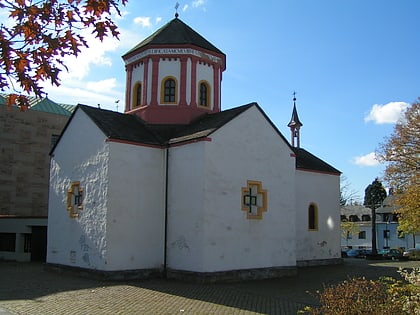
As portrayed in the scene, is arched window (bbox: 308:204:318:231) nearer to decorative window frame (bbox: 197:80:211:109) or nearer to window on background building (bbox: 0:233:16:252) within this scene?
decorative window frame (bbox: 197:80:211:109)

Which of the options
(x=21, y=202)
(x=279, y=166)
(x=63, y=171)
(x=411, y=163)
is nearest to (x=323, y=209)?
(x=279, y=166)

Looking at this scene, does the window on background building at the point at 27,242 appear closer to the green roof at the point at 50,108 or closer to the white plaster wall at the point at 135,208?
the white plaster wall at the point at 135,208

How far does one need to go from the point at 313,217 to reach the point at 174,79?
Answer: 1100 cm

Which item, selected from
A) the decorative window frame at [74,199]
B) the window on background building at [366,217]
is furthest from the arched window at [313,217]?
the window on background building at [366,217]

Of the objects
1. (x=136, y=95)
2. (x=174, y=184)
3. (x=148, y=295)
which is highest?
(x=136, y=95)

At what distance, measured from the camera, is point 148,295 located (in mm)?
14320

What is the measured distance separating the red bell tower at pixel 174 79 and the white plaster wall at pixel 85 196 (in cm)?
352

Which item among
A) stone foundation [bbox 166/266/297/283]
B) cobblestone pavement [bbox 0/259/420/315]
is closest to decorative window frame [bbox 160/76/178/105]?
stone foundation [bbox 166/266/297/283]

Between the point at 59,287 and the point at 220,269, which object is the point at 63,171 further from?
the point at 220,269

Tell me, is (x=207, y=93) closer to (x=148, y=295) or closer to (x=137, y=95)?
(x=137, y=95)

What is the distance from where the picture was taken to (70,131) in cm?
2125

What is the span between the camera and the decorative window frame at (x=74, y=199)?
19641mm

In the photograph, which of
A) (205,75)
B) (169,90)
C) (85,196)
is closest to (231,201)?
(85,196)

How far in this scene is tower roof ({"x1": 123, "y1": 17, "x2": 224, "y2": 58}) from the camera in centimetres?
2253
